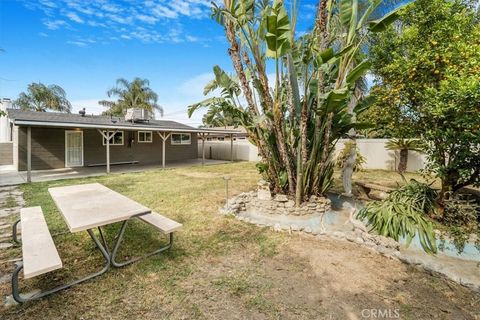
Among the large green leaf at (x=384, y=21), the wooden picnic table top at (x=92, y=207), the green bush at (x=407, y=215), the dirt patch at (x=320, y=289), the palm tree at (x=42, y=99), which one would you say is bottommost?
the dirt patch at (x=320, y=289)

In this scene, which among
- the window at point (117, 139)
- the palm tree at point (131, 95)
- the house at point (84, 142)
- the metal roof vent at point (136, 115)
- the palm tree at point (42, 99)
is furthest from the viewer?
the palm tree at point (131, 95)

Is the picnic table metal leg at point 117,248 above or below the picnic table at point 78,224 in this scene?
below

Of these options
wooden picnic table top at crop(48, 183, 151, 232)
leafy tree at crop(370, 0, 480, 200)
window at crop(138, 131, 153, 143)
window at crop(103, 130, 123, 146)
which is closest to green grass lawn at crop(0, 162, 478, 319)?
wooden picnic table top at crop(48, 183, 151, 232)

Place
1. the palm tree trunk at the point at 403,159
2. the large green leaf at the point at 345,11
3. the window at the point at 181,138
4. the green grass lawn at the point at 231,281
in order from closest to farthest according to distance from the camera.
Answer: the green grass lawn at the point at 231,281, the large green leaf at the point at 345,11, the palm tree trunk at the point at 403,159, the window at the point at 181,138

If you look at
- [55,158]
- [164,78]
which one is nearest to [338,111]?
[55,158]

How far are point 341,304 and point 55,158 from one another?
14.3 meters

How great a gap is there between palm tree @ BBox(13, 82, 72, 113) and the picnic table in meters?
27.0

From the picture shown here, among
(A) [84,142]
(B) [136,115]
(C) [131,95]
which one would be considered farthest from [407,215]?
(C) [131,95]

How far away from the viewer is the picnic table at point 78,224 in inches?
88.7

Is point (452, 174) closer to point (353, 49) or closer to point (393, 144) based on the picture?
point (353, 49)

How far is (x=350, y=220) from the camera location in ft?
16.3

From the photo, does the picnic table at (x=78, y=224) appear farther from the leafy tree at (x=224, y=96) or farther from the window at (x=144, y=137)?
the window at (x=144, y=137)

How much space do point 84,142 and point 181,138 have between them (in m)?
6.19

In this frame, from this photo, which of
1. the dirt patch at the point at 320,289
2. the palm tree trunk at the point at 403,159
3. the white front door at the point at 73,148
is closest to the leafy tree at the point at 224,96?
the dirt patch at the point at 320,289
